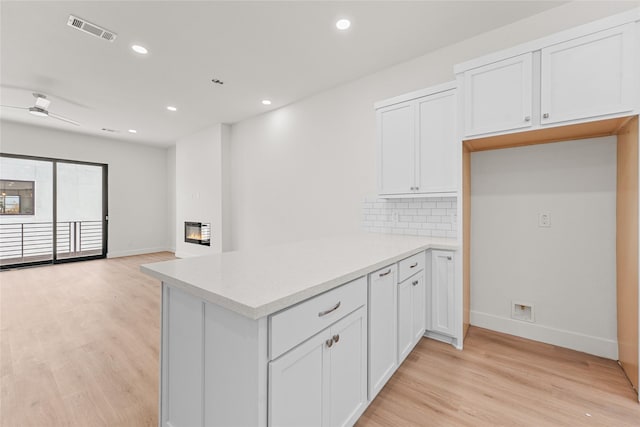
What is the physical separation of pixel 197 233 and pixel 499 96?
5.93 meters

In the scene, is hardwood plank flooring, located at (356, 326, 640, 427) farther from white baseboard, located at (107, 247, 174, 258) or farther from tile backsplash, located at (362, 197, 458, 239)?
white baseboard, located at (107, 247, 174, 258)

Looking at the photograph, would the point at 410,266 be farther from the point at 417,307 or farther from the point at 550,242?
the point at 550,242

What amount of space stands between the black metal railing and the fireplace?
2.10 meters

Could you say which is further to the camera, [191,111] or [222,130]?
[222,130]

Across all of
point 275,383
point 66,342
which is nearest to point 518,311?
point 275,383

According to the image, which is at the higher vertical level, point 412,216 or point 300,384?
point 412,216

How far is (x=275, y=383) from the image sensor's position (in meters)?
0.93

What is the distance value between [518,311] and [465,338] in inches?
22.2

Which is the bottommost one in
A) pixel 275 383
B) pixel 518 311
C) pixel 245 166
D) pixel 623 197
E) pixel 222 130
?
pixel 518 311

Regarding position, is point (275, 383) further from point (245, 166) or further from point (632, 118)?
point (245, 166)

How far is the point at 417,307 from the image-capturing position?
2135 millimetres

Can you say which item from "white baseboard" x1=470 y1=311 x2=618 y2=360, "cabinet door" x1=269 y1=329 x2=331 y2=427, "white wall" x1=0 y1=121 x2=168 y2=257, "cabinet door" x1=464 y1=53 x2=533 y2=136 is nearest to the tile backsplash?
"cabinet door" x1=464 y1=53 x2=533 y2=136

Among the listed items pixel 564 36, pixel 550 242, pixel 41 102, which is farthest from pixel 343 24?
pixel 41 102

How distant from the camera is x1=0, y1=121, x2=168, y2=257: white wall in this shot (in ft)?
17.8
